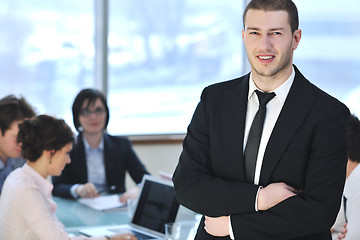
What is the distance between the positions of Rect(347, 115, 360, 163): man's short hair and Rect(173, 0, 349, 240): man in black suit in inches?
30.7

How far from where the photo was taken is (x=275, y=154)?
1908mm

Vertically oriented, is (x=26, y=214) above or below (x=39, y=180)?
below

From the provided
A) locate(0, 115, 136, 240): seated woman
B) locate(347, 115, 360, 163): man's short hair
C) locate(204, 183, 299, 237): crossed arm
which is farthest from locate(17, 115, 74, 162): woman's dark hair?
locate(347, 115, 360, 163): man's short hair

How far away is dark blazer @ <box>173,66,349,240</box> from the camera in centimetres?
188

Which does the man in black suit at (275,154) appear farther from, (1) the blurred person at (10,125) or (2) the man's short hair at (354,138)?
(1) the blurred person at (10,125)

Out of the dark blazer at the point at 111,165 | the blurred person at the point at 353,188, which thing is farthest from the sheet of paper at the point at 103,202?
the blurred person at the point at 353,188

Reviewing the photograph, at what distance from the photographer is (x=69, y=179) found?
161 inches

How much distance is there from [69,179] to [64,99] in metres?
1.65

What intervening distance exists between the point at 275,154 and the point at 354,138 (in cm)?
93

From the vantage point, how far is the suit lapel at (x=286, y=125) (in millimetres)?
1910

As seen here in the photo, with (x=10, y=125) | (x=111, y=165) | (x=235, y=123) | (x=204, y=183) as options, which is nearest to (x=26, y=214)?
(x=10, y=125)

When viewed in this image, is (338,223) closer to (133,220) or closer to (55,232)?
(133,220)

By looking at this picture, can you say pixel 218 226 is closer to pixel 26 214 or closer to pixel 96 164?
pixel 26 214

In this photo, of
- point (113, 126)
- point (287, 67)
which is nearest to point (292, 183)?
point (287, 67)
